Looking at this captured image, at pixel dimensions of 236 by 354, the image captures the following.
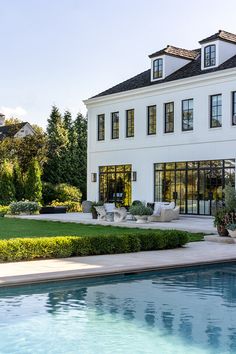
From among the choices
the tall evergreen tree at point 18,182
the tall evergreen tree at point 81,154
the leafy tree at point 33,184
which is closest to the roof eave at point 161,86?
the leafy tree at point 33,184

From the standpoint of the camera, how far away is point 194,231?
1911 cm

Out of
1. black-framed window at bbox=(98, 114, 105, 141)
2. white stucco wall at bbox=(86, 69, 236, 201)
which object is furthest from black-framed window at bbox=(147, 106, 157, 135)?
black-framed window at bbox=(98, 114, 105, 141)

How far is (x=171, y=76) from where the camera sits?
2767 centimetres

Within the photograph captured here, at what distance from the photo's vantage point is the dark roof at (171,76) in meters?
25.1

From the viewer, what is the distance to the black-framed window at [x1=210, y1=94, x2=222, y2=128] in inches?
970

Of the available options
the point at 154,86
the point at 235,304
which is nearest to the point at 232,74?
the point at 154,86

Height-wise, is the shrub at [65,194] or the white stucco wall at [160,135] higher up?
the white stucco wall at [160,135]

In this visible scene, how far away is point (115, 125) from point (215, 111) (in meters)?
7.03

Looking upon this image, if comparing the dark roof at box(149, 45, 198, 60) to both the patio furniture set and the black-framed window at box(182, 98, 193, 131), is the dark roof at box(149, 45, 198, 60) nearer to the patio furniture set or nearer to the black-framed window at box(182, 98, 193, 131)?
the black-framed window at box(182, 98, 193, 131)

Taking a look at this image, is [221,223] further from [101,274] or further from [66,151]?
[66,151]

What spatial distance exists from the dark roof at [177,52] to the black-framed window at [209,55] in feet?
7.99

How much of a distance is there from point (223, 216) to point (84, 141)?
3220cm

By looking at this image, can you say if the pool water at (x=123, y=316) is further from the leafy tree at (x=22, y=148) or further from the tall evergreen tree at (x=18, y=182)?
the leafy tree at (x=22, y=148)

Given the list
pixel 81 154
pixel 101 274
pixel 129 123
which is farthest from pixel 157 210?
pixel 81 154
